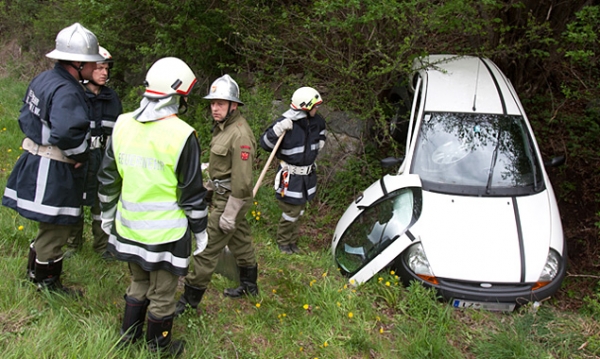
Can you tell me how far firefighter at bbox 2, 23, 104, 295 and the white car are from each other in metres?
2.39

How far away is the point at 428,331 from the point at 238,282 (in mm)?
1607

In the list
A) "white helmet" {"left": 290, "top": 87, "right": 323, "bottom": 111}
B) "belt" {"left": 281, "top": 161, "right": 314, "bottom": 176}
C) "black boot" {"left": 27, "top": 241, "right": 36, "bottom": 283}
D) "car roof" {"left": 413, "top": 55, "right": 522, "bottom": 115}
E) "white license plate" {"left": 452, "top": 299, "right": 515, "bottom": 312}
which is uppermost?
"car roof" {"left": 413, "top": 55, "right": 522, "bottom": 115}

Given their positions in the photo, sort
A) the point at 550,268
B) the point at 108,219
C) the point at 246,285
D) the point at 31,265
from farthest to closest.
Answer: the point at 246,285
the point at 550,268
the point at 31,265
the point at 108,219

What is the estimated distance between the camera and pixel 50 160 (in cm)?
316

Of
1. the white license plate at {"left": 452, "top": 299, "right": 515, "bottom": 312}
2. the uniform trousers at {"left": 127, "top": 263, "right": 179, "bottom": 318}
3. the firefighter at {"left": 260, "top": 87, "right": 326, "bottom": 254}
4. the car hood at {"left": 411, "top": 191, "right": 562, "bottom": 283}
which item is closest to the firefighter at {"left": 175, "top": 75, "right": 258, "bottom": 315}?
the uniform trousers at {"left": 127, "top": 263, "right": 179, "bottom": 318}

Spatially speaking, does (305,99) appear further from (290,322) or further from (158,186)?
(158,186)

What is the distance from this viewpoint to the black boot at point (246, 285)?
3.77m

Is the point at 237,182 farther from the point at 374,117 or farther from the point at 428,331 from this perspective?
the point at 374,117

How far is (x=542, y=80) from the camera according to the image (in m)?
6.92

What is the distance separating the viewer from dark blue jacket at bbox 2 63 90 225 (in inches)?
117

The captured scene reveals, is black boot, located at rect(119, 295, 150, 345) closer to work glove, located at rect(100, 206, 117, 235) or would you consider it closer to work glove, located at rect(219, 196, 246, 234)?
work glove, located at rect(100, 206, 117, 235)

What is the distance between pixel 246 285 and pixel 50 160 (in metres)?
1.75

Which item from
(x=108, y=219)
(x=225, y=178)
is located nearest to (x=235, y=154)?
(x=225, y=178)

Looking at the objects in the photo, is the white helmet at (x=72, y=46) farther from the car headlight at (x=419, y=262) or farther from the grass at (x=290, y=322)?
the car headlight at (x=419, y=262)
